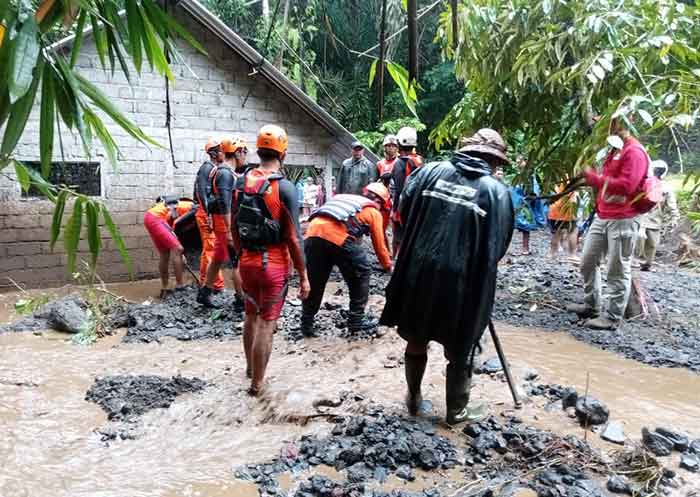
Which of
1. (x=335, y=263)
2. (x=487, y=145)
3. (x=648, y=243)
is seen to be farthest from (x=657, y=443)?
(x=648, y=243)

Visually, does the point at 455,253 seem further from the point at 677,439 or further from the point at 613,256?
the point at 613,256

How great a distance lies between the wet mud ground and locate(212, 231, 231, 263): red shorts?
0.76 metres

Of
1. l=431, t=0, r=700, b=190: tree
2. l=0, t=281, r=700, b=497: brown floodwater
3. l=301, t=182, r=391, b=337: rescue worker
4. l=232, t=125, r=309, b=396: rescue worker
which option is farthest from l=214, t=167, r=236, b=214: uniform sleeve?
l=431, t=0, r=700, b=190: tree

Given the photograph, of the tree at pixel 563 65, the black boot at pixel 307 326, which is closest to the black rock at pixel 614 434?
the tree at pixel 563 65

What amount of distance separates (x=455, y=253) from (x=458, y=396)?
0.90 metres

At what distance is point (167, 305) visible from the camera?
669 centimetres

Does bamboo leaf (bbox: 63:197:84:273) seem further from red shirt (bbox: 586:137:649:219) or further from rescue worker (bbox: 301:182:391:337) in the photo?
red shirt (bbox: 586:137:649:219)

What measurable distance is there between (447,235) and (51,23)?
2101mm

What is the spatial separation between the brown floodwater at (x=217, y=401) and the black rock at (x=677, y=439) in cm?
18

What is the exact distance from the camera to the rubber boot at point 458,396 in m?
3.30

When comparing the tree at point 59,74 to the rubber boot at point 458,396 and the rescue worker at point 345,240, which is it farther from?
the rescue worker at point 345,240

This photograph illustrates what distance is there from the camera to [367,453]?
3018mm

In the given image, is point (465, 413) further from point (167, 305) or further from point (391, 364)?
point (167, 305)

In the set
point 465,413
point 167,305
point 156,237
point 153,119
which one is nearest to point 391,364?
point 465,413
